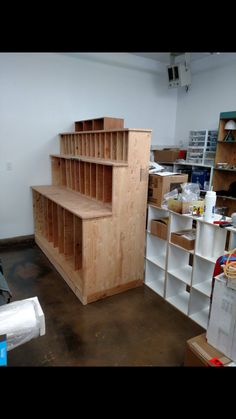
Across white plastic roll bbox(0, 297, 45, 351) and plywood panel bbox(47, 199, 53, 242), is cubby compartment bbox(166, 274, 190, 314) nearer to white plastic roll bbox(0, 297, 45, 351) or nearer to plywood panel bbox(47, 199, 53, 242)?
white plastic roll bbox(0, 297, 45, 351)

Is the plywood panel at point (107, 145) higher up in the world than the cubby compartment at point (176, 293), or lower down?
higher up

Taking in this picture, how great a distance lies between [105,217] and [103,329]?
991 millimetres

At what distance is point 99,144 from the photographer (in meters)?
2.97

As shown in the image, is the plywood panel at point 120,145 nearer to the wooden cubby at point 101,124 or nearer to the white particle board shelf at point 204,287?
the wooden cubby at point 101,124

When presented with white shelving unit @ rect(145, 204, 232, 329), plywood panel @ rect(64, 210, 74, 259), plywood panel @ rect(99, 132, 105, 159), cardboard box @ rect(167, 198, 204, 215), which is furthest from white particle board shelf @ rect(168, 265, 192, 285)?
plywood panel @ rect(99, 132, 105, 159)

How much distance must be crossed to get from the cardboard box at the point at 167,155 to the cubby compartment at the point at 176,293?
2752mm

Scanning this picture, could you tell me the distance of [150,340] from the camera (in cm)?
204

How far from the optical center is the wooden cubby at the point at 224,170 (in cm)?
401

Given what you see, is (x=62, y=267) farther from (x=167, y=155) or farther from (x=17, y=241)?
(x=167, y=155)

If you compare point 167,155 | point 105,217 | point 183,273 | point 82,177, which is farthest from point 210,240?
point 167,155

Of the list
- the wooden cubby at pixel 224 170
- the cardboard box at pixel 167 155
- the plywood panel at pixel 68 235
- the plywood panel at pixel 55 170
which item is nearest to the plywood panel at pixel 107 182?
the plywood panel at pixel 68 235

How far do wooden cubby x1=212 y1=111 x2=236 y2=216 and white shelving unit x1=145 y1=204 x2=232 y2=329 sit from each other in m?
1.87

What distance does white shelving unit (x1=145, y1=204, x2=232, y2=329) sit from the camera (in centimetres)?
212
